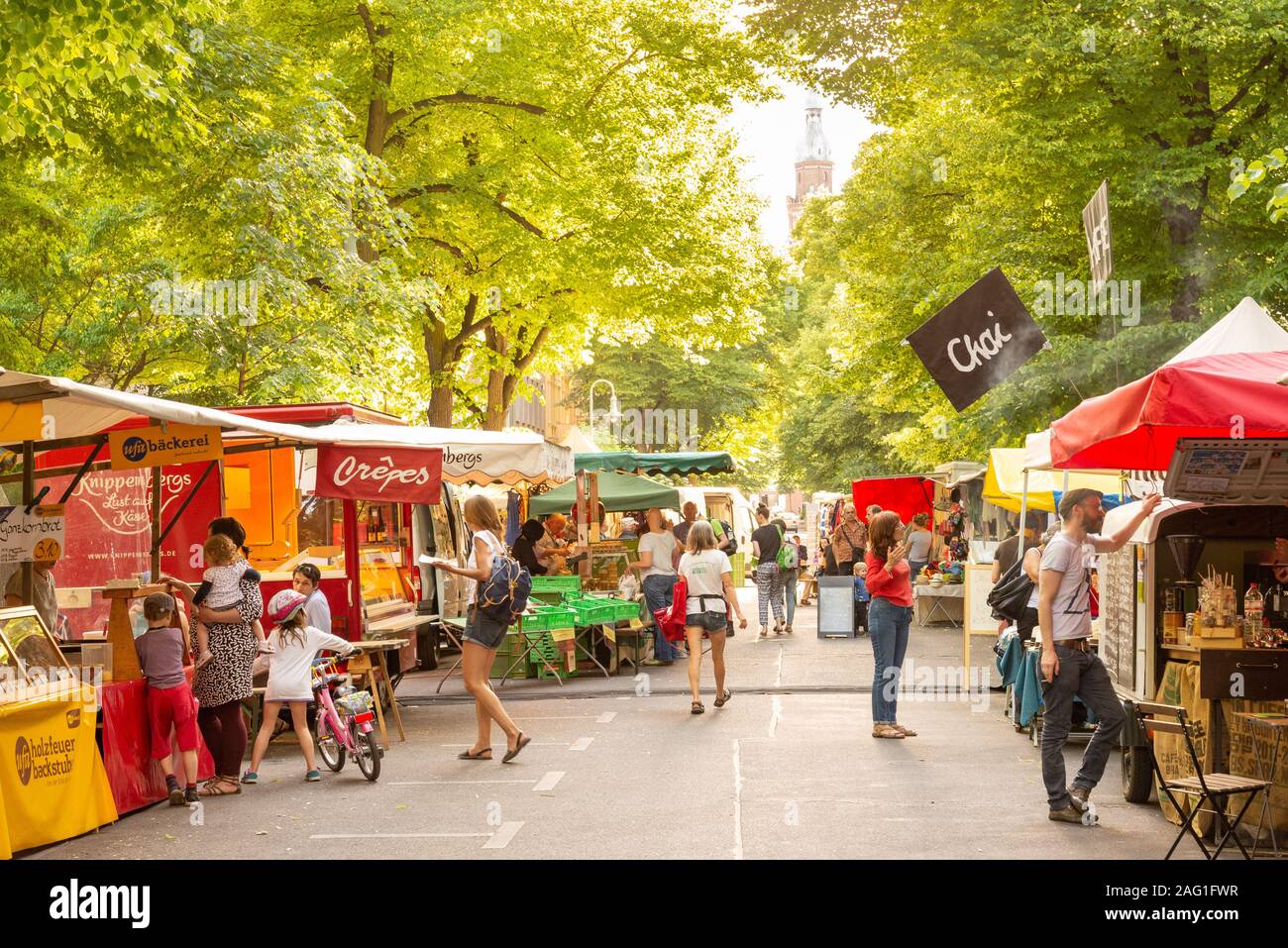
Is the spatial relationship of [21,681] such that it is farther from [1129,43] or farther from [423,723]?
[1129,43]

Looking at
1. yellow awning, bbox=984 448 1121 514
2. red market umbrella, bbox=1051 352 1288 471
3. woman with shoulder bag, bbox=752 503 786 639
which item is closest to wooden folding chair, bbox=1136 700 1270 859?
red market umbrella, bbox=1051 352 1288 471

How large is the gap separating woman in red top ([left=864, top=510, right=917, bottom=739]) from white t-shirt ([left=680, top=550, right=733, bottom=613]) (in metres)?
1.91

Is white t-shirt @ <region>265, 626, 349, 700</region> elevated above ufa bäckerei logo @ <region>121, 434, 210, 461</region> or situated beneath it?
situated beneath

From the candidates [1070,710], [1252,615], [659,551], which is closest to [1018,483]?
[659,551]

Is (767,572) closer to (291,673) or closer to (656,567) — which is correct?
(656,567)

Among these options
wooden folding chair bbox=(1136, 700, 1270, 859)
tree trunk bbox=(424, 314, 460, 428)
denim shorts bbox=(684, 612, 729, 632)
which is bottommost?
wooden folding chair bbox=(1136, 700, 1270, 859)

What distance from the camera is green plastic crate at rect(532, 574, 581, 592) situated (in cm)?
1939

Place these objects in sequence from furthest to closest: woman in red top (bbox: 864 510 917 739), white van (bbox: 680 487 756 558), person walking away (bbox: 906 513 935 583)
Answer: white van (bbox: 680 487 756 558), person walking away (bbox: 906 513 935 583), woman in red top (bbox: 864 510 917 739)

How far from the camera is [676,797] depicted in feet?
32.5

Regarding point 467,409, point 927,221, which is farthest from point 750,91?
point 467,409

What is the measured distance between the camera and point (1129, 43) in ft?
68.6

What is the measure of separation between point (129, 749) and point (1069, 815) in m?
6.06

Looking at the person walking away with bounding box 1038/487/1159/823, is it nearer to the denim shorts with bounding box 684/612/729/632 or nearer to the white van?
the denim shorts with bounding box 684/612/729/632

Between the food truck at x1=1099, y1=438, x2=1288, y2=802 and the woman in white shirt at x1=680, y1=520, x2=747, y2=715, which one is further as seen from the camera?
the woman in white shirt at x1=680, y1=520, x2=747, y2=715
